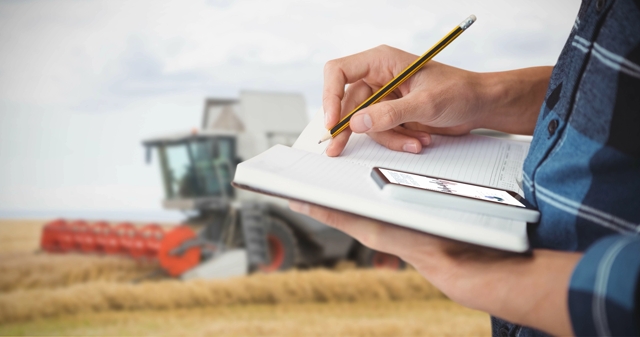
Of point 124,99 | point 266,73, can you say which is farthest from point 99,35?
point 266,73

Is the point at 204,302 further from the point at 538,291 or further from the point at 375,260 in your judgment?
the point at 538,291

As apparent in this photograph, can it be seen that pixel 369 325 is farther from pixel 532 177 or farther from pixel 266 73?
pixel 532 177

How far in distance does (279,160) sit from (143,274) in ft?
7.09

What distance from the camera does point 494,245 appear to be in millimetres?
325

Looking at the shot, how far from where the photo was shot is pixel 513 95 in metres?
0.63

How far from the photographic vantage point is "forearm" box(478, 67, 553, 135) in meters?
0.62

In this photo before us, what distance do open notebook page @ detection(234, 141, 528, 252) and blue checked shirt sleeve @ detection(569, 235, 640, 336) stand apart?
0.05 m

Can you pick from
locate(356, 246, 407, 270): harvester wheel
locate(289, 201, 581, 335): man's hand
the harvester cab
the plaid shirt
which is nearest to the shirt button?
the plaid shirt

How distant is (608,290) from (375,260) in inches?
92.3

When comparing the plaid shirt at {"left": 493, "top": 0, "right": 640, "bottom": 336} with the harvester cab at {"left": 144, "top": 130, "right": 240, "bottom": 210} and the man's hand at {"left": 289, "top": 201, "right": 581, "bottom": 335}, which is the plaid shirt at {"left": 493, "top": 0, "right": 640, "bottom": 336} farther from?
the harvester cab at {"left": 144, "top": 130, "right": 240, "bottom": 210}

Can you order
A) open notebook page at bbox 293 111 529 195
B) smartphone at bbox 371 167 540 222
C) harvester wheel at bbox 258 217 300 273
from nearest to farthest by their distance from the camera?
smartphone at bbox 371 167 540 222 → open notebook page at bbox 293 111 529 195 → harvester wheel at bbox 258 217 300 273

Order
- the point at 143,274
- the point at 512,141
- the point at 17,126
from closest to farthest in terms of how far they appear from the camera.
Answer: the point at 512,141 → the point at 17,126 → the point at 143,274

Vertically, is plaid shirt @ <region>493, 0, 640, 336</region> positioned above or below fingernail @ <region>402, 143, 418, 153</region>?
above

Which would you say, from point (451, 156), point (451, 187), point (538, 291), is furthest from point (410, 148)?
point (538, 291)
